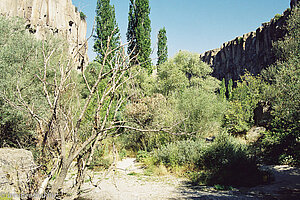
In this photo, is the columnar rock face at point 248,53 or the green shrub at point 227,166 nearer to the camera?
the green shrub at point 227,166

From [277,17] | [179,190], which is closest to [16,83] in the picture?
[179,190]

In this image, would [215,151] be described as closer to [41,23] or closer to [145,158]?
[145,158]

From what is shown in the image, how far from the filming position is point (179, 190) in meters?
6.23

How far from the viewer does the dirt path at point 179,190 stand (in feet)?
17.7

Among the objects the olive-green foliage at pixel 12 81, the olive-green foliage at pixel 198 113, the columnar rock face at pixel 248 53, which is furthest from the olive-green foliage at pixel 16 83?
the columnar rock face at pixel 248 53

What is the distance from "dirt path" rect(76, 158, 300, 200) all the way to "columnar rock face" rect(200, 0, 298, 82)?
94.7ft

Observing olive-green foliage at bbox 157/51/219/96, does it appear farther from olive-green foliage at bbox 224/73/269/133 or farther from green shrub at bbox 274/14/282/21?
green shrub at bbox 274/14/282/21

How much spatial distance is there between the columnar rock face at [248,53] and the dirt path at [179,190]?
2888 centimetres

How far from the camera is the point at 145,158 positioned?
10680 mm

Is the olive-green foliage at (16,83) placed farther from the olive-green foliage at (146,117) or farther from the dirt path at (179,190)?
the olive-green foliage at (146,117)

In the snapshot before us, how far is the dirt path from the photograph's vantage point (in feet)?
17.7

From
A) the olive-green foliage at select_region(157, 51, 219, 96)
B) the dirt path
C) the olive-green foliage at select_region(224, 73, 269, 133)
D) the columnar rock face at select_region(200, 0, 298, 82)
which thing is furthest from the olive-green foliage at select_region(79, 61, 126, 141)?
the columnar rock face at select_region(200, 0, 298, 82)

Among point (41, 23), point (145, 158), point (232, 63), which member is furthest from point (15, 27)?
point (232, 63)

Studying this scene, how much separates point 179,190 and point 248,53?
4878cm
